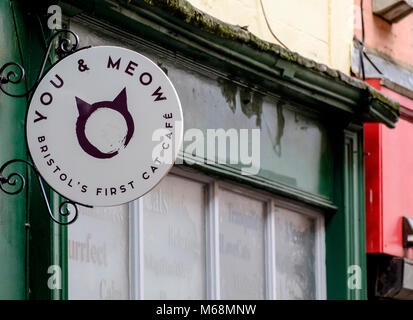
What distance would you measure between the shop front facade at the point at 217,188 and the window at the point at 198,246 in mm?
11

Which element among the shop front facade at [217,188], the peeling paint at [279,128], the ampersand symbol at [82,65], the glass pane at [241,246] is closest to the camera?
the ampersand symbol at [82,65]

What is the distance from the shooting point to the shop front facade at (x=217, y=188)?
30.2 feet

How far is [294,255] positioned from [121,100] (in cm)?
416

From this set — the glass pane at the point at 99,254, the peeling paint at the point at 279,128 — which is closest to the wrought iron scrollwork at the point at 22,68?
the glass pane at the point at 99,254

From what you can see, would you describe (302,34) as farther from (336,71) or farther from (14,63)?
(14,63)

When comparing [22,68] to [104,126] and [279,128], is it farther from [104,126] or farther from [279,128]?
[279,128]

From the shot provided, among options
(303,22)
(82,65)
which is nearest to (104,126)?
(82,65)

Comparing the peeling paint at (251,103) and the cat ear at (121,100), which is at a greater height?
the peeling paint at (251,103)

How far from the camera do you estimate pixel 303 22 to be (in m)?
12.6

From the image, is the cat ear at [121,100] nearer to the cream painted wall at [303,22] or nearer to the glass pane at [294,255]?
the cream painted wall at [303,22]

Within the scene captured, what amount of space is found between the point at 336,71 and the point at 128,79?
4067 millimetres

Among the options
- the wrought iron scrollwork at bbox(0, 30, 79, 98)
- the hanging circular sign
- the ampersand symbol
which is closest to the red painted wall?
the wrought iron scrollwork at bbox(0, 30, 79, 98)

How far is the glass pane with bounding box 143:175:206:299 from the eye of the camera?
33.7 ft

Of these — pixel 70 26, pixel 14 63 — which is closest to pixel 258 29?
pixel 70 26
